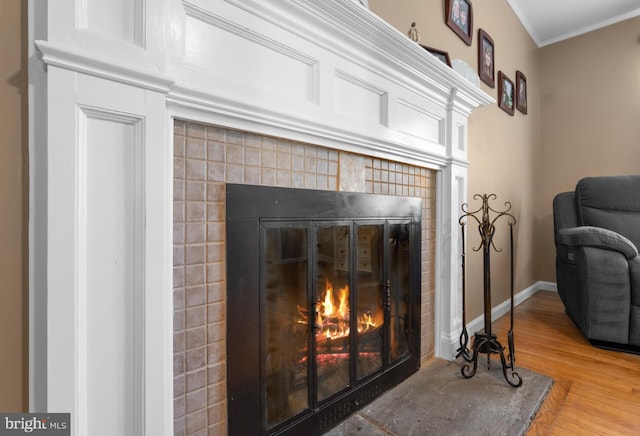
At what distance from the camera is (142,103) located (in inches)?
29.0

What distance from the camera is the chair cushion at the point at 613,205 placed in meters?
2.62

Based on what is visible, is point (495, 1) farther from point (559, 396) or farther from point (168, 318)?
point (168, 318)

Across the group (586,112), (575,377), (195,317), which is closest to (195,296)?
(195,317)

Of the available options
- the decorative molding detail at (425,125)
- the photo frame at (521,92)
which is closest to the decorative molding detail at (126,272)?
the decorative molding detail at (425,125)

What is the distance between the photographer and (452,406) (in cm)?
142

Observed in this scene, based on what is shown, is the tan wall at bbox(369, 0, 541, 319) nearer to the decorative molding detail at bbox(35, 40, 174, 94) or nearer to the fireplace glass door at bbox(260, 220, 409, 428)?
the fireplace glass door at bbox(260, 220, 409, 428)

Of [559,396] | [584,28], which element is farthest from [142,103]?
[584,28]

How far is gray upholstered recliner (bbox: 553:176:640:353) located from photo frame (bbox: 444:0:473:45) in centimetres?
155

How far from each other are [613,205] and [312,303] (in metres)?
2.85

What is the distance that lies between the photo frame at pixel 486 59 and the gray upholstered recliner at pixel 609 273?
1.28 m

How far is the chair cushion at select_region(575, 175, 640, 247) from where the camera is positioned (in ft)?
8.59

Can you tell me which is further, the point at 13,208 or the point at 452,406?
the point at 452,406

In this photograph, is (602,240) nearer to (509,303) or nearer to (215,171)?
(509,303)

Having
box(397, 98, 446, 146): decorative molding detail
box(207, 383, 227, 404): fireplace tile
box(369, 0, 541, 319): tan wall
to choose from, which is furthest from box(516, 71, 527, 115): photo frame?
box(207, 383, 227, 404): fireplace tile
